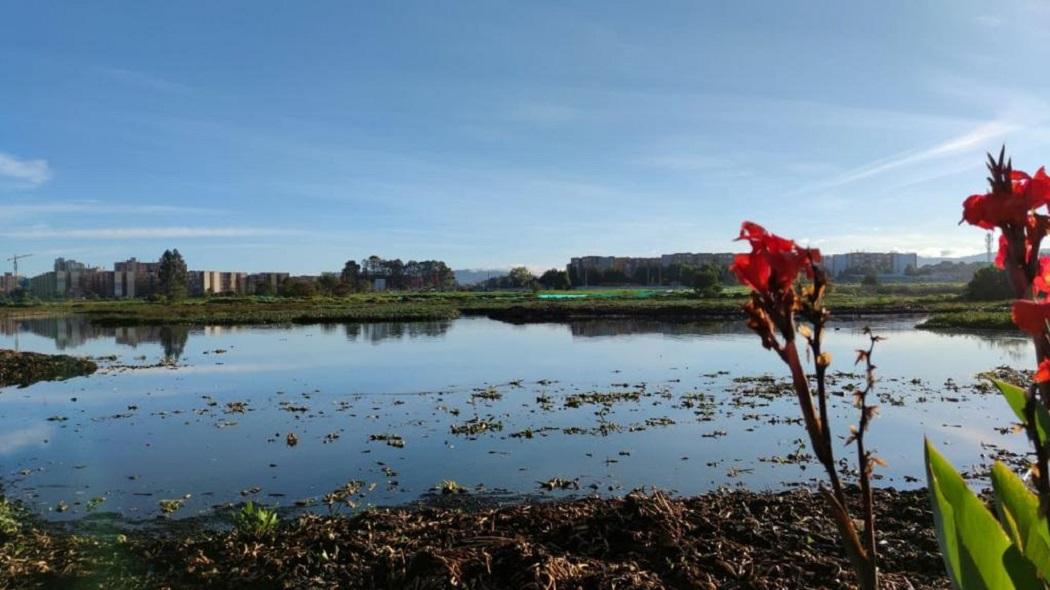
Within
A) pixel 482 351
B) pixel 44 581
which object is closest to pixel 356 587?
pixel 44 581

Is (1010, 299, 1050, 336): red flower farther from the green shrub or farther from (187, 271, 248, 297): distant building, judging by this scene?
(187, 271, 248, 297): distant building

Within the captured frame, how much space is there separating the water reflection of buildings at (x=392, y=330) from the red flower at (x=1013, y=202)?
3048 centimetres

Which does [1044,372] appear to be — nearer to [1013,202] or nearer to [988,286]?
[1013,202]

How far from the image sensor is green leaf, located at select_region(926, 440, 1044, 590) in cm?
152

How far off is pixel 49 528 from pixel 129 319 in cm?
4770

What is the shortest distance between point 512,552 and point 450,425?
770 centimetres

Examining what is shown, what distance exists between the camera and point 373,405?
14.3m

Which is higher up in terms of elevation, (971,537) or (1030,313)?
(1030,313)

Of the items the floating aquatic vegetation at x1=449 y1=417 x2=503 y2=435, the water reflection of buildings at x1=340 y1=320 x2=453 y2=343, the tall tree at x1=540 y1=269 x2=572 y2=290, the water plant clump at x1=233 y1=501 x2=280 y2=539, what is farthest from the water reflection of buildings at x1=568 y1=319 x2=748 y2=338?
the tall tree at x1=540 y1=269 x2=572 y2=290

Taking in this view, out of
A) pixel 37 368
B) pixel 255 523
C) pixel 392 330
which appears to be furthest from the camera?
pixel 392 330

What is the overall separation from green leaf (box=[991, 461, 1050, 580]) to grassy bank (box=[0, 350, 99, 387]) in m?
21.9

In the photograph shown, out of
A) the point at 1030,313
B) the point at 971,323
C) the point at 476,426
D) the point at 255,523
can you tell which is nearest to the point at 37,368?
the point at 476,426

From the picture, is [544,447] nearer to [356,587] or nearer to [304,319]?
[356,587]

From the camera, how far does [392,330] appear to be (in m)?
37.8
